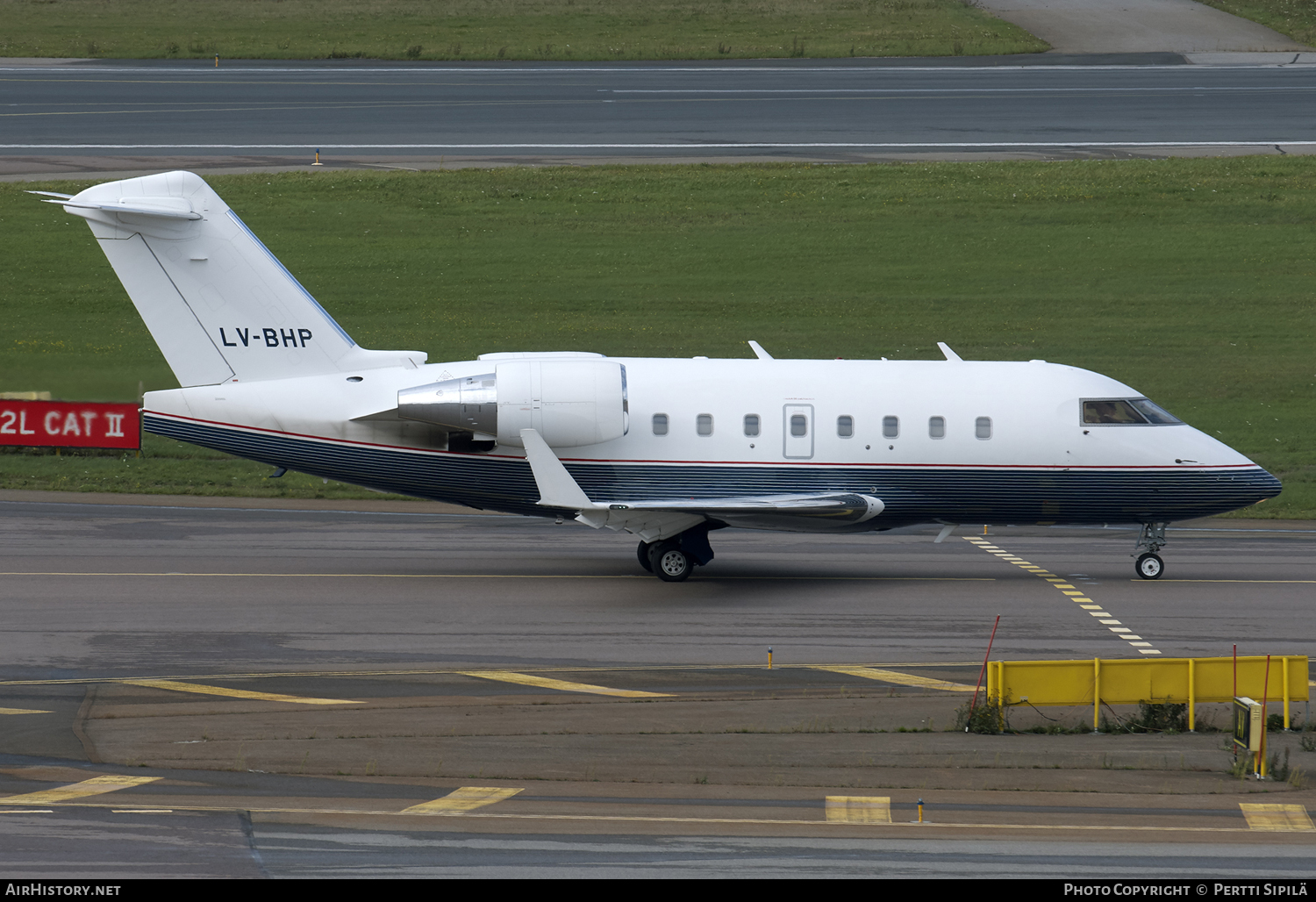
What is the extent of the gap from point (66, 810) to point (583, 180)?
4314cm

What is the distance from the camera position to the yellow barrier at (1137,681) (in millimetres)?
18438

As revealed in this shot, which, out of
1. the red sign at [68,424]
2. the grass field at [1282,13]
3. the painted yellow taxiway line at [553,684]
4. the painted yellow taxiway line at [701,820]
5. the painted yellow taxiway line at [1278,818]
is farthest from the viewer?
the grass field at [1282,13]

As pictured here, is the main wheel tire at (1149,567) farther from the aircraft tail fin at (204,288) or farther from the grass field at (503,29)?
the grass field at (503,29)

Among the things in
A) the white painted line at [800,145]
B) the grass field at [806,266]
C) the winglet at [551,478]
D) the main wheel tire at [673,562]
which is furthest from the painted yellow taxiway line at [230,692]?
the white painted line at [800,145]

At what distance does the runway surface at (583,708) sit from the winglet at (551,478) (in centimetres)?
181

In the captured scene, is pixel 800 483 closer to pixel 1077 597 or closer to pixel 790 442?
pixel 790 442

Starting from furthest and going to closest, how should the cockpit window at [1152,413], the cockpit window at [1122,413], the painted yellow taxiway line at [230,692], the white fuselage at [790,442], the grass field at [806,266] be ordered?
the grass field at [806,266] < the cockpit window at [1152,413] < the cockpit window at [1122,413] < the white fuselage at [790,442] < the painted yellow taxiway line at [230,692]

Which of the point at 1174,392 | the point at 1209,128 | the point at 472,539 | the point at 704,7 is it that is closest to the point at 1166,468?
the point at 472,539

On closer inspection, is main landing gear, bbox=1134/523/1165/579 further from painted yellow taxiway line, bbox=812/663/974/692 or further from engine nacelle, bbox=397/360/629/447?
engine nacelle, bbox=397/360/629/447

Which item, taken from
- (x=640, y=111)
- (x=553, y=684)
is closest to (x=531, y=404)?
(x=553, y=684)

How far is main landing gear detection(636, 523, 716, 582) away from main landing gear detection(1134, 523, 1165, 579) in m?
8.05

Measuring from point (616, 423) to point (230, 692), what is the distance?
8620 mm

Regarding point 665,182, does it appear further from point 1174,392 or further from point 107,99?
point 107,99

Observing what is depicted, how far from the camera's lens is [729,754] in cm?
1728
